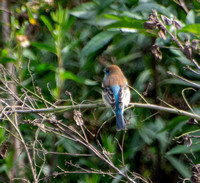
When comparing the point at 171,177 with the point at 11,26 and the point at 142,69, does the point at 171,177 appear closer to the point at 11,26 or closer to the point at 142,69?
the point at 142,69

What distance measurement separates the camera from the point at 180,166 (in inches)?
179

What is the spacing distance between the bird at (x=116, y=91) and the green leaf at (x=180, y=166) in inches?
26.5

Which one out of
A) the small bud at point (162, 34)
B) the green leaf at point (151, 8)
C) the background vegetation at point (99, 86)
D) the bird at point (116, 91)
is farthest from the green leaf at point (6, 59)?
the small bud at point (162, 34)

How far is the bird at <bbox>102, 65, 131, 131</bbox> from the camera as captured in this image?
4.57m

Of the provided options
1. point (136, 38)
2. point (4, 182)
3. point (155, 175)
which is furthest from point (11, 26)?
point (155, 175)

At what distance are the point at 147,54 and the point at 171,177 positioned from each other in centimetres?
134

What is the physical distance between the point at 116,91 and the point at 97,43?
1.05 meters

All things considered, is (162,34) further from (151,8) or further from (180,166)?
(180,166)

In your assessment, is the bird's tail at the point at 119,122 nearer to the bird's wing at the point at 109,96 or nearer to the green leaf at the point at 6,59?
the bird's wing at the point at 109,96

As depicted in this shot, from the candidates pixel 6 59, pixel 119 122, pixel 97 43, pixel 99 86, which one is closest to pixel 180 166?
pixel 119 122

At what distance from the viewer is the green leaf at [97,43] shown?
13.3 feet

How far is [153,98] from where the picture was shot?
4750 millimetres

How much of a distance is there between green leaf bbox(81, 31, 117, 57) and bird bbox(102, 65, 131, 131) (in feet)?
1.79

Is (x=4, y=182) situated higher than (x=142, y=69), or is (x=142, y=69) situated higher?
(x=142, y=69)
